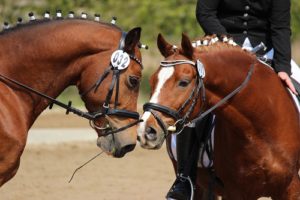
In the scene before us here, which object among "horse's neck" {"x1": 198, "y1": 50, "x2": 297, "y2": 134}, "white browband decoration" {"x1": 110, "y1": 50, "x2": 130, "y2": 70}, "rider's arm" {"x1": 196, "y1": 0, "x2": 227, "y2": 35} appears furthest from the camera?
"rider's arm" {"x1": 196, "y1": 0, "x2": 227, "y2": 35}

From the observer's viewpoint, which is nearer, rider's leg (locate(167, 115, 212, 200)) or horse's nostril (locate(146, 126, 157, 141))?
horse's nostril (locate(146, 126, 157, 141))

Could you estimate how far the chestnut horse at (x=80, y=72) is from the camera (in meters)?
6.38

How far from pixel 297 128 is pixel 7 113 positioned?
2208 mm

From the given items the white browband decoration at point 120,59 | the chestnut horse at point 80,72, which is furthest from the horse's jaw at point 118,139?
the white browband decoration at point 120,59

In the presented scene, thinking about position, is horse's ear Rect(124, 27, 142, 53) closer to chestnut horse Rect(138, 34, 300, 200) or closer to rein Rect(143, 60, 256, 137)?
chestnut horse Rect(138, 34, 300, 200)


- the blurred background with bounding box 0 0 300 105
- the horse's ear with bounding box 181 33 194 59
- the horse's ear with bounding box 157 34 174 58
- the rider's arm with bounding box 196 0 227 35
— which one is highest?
the horse's ear with bounding box 181 33 194 59

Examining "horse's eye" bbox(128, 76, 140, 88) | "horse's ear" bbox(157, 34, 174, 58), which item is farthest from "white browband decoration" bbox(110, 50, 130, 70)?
"horse's ear" bbox(157, 34, 174, 58)

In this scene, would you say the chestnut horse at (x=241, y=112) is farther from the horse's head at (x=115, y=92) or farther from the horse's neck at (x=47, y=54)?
the horse's neck at (x=47, y=54)

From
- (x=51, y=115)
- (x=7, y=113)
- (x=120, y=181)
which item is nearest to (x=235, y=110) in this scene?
(x=7, y=113)

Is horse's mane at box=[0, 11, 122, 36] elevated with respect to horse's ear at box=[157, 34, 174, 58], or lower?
lower

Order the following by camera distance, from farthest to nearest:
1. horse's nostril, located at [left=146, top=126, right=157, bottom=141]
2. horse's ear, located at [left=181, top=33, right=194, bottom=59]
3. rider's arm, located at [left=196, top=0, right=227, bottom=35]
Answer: rider's arm, located at [left=196, top=0, right=227, bottom=35] < horse's ear, located at [left=181, top=33, right=194, bottom=59] < horse's nostril, located at [left=146, top=126, right=157, bottom=141]

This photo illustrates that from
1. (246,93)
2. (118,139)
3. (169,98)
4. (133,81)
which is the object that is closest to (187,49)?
(169,98)

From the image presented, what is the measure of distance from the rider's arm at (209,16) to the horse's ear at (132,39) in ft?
2.27

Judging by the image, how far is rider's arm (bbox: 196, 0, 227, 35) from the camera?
269 inches
